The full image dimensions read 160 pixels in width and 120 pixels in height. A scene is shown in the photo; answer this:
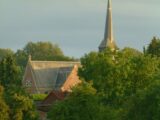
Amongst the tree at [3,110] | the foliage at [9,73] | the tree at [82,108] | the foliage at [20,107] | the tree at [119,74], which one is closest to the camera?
the tree at [82,108]

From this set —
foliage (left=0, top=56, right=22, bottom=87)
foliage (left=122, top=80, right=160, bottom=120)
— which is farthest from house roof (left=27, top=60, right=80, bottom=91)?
foliage (left=122, top=80, right=160, bottom=120)

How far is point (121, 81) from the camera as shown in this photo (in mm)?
96812

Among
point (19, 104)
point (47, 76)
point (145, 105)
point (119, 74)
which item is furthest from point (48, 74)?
point (145, 105)

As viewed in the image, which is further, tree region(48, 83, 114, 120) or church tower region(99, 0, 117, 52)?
church tower region(99, 0, 117, 52)

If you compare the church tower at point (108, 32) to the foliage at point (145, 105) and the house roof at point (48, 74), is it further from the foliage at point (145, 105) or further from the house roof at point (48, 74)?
the foliage at point (145, 105)

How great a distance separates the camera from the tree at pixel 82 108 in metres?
83.1

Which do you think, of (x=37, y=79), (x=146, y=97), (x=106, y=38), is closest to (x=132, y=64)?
(x=146, y=97)

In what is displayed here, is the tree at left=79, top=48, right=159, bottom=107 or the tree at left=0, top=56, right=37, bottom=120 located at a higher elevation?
the tree at left=79, top=48, right=159, bottom=107

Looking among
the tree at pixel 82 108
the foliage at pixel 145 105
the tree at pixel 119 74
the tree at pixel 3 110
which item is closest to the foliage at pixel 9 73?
the tree at pixel 119 74

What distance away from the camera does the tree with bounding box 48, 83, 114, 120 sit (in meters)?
83.1

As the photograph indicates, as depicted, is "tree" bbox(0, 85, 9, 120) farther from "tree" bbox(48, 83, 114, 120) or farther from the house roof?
the house roof

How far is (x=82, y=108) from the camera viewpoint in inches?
3287

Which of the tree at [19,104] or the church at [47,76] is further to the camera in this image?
the church at [47,76]

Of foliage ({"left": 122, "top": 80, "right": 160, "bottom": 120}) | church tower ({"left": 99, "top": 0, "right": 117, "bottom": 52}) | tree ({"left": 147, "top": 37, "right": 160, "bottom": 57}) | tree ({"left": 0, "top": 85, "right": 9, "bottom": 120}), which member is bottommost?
tree ({"left": 0, "top": 85, "right": 9, "bottom": 120})
